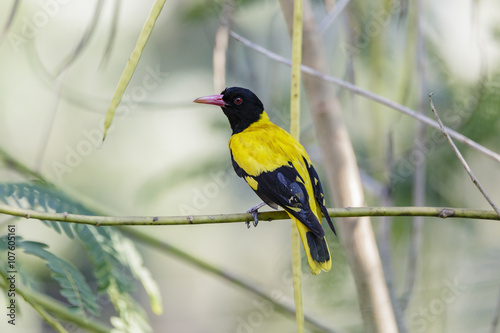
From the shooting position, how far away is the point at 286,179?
2.34 metres

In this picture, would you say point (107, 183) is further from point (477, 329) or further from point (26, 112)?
point (477, 329)

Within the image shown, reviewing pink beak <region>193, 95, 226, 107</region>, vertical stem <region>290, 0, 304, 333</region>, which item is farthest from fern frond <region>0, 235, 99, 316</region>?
pink beak <region>193, 95, 226, 107</region>

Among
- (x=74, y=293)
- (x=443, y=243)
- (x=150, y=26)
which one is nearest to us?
(x=150, y=26)

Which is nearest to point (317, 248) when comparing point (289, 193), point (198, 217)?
point (289, 193)

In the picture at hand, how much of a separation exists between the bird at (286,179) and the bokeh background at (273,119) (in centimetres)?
31

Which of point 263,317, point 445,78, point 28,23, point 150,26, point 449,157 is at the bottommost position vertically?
point 150,26

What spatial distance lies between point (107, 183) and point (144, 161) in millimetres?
469

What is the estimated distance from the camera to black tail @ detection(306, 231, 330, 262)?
6.93 feet

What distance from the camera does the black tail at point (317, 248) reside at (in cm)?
211

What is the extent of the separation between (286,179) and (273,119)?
1977 mm

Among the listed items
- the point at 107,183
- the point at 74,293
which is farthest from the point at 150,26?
the point at 107,183

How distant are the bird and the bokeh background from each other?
312 mm

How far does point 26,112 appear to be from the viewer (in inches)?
229

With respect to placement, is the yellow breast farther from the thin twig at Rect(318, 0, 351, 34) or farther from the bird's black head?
the thin twig at Rect(318, 0, 351, 34)
